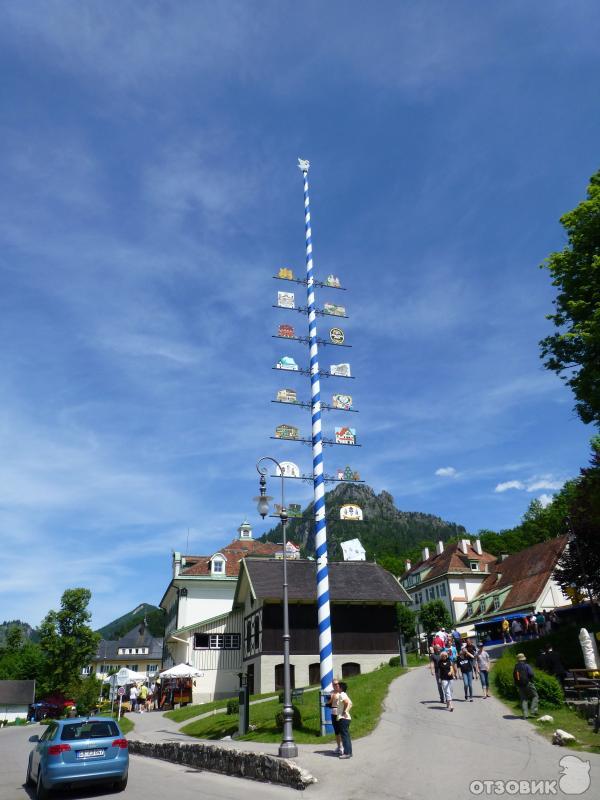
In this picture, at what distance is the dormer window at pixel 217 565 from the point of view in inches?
1971

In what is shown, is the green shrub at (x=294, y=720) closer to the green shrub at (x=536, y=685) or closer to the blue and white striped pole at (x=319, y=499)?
the blue and white striped pole at (x=319, y=499)

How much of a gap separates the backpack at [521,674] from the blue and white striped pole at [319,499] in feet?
17.7

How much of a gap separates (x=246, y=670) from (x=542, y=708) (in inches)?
933

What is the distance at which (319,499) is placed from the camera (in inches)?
781

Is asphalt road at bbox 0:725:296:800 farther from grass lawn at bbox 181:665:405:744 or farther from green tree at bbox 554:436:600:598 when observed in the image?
green tree at bbox 554:436:600:598

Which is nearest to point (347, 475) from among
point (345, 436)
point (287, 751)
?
point (345, 436)

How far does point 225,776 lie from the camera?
13.6 metres

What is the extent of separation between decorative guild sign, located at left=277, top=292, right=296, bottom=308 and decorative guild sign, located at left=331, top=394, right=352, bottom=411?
404cm

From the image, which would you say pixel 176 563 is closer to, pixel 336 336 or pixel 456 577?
pixel 456 577

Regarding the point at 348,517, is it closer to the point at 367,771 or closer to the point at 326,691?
the point at 326,691

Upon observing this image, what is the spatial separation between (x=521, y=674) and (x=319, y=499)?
798 centimetres

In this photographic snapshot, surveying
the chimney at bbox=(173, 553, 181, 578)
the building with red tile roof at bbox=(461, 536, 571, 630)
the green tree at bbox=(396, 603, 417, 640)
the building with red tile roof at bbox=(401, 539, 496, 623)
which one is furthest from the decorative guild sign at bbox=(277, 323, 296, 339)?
the building with red tile roof at bbox=(401, 539, 496, 623)

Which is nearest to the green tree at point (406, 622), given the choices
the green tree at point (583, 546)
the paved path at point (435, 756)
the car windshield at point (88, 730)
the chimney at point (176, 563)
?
the chimney at point (176, 563)

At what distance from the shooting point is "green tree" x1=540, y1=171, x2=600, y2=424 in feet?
65.4
